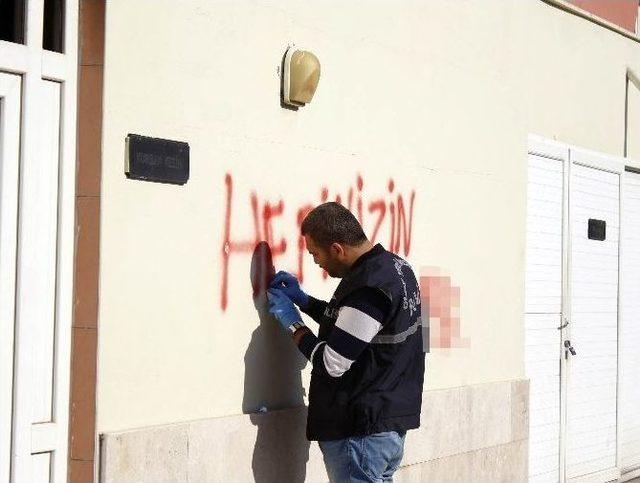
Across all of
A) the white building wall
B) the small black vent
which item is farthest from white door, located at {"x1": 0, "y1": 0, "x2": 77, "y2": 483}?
the small black vent

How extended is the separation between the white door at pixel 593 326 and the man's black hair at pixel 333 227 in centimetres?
391

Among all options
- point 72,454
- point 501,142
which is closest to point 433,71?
point 501,142

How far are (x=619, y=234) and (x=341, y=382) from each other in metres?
4.99

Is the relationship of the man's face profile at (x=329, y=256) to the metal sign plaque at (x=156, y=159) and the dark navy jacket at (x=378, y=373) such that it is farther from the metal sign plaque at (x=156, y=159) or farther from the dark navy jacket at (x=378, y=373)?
the metal sign plaque at (x=156, y=159)

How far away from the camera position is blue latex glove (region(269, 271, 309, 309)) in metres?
5.99

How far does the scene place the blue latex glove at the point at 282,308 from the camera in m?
5.84

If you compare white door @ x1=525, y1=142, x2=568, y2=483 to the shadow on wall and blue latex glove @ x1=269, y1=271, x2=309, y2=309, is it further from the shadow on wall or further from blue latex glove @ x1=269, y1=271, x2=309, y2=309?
blue latex glove @ x1=269, y1=271, x2=309, y2=309

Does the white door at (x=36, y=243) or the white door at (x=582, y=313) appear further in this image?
the white door at (x=582, y=313)

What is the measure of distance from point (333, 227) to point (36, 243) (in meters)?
1.38

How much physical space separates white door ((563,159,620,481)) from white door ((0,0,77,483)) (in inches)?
196

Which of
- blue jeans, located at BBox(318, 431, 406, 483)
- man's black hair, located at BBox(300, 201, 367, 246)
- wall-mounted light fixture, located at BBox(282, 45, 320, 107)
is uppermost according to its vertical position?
wall-mounted light fixture, located at BBox(282, 45, 320, 107)

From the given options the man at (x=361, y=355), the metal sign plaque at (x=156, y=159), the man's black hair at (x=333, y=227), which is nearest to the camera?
the metal sign plaque at (x=156, y=159)

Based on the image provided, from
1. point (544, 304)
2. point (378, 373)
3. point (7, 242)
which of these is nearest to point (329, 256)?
point (378, 373)

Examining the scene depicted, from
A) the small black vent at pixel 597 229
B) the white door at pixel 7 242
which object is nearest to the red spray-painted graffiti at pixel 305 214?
the white door at pixel 7 242
